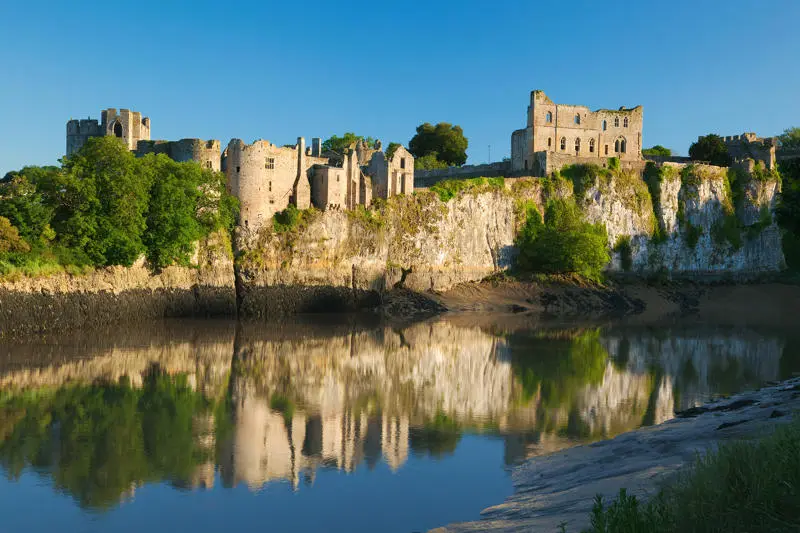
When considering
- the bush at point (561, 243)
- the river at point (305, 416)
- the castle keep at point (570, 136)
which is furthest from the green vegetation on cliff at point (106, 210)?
the castle keep at point (570, 136)

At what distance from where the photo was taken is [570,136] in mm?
68938

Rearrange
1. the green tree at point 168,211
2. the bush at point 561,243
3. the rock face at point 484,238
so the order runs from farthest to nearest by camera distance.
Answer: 1. the bush at point 561,243
2. the rock face at point 484,238
3. the green tree at point 168,211

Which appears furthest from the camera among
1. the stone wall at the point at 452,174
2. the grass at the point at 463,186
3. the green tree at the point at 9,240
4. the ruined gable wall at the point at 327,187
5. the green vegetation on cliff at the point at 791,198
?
the stone wall at the point at 452,174

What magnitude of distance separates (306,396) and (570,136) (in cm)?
5043

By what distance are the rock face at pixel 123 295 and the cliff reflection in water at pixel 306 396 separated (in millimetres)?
2454

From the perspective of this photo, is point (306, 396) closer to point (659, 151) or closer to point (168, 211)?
point (168, 211)

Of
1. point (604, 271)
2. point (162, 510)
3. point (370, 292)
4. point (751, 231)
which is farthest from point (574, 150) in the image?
point (162, 510)

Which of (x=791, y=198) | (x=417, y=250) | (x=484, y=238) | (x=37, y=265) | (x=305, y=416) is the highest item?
(x=791, y=198)

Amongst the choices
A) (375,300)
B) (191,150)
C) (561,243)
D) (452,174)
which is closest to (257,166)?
(191,150)

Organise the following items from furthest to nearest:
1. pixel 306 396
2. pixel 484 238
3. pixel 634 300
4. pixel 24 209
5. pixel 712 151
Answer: pixel 712 151, pixel 634 300, pixel 484 238, pixel 24 209, pixel 306 396

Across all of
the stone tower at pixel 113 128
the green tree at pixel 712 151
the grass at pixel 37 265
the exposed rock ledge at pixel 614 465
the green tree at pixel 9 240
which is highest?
the green tree at pixel 712 151

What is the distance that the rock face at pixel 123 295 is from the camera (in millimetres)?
34094

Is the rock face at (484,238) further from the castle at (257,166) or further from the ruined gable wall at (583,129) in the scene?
the ruined gable wall at (583,129)

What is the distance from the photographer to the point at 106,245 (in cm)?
3912
